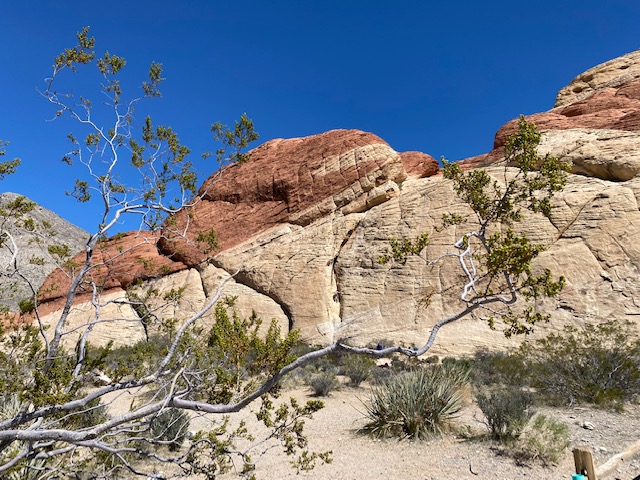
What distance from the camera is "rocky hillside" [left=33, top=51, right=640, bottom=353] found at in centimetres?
1742

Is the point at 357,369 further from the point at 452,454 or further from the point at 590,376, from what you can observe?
the point at 452,454

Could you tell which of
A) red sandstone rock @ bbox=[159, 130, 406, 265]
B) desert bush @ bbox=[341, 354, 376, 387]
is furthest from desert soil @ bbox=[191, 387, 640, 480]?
red sandstone rock @ bbox=[159, 130, 406, 265]

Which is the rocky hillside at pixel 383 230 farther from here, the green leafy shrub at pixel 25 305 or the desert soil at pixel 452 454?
the green leafy shrub at pixel 25 305

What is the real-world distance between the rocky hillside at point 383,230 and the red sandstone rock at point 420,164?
9 cm

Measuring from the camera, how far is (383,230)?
23109 millimetres

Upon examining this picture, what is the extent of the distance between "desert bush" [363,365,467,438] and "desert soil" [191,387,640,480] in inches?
9.7

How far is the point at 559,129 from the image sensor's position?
24.4m

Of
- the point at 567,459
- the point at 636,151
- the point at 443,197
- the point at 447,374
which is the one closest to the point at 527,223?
the point at 443,197

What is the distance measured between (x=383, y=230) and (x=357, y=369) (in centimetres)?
1080

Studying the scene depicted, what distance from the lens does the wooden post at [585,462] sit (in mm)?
3951

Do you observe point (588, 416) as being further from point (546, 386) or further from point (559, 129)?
point (559, 129)

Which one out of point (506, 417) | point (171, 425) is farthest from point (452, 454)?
point (171, 425)

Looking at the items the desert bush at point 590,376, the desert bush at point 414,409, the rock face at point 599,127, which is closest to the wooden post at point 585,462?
the desert bush at point 414,409

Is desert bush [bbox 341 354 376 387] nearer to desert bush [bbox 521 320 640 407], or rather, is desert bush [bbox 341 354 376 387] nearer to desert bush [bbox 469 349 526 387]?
desert bush [bbox 469 349 526 387]
